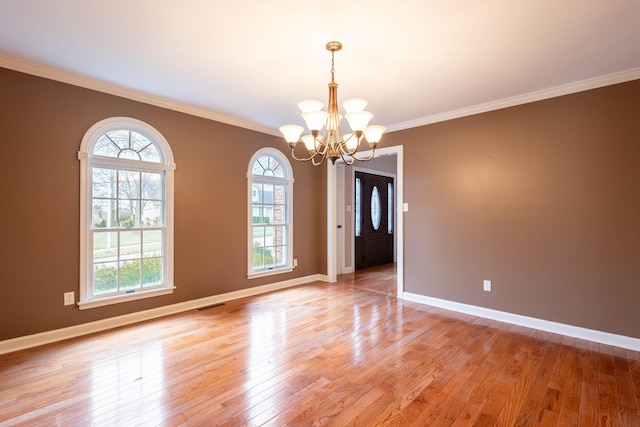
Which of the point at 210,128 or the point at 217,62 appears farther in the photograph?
the point at 210,128

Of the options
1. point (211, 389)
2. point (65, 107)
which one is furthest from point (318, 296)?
point (65, 107)

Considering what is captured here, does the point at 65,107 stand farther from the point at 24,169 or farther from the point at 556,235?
the point at 556,235

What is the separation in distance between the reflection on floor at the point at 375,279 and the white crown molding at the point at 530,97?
2.49m

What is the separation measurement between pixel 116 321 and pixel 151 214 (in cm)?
120

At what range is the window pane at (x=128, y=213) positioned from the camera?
11.2ft

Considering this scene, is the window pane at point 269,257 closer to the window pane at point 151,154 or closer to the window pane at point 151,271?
the window pane at point 151,271

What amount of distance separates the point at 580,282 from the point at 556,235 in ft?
1.63

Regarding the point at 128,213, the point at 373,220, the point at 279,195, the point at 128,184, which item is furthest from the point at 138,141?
the point at 373,220

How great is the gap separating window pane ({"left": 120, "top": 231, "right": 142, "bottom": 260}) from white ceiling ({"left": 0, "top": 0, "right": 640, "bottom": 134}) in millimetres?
1521

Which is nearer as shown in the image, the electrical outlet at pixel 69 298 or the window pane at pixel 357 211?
the electrical outlet at pixel 69 298

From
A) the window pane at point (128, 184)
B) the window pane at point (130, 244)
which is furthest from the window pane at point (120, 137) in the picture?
the window pane at point (130, 244)

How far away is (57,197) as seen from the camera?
297 centimetres

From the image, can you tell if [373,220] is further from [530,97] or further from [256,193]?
[530,97]

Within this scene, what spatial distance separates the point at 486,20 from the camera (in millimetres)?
2115
